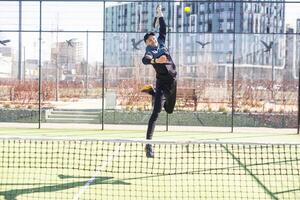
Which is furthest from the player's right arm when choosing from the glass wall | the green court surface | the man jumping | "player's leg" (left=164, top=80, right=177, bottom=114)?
the glass wall

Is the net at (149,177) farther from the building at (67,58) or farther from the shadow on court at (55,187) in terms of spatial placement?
the building at (67,58)

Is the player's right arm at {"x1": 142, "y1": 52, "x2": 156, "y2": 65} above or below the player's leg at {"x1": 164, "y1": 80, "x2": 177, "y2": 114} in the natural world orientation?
above

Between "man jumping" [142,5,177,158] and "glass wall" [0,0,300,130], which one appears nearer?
"man jumping" [142,5,177,158]

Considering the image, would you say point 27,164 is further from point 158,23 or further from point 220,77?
point 220,77

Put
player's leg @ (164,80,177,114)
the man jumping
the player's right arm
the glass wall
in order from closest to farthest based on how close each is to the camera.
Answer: the player's right arm < the man jumping < player's leg @ (164,80,177,114) < the glass wall

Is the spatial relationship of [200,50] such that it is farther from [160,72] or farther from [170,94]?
[160,72]

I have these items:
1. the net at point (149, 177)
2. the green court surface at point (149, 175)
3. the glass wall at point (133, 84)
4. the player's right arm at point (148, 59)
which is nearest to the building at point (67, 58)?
the glass wall at point (133, 84)

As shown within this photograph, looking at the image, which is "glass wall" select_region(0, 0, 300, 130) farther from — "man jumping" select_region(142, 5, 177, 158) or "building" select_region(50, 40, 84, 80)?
"man jumping" select_region(142, 5, 177, 158)

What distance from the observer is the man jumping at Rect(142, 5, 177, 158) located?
7.38 metres

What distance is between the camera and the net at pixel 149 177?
6.27 meters

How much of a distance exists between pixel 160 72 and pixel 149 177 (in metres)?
1.58

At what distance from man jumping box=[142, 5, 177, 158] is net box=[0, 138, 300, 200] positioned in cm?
72

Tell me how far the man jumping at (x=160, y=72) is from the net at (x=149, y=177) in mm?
720

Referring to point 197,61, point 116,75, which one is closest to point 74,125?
point 116,75
